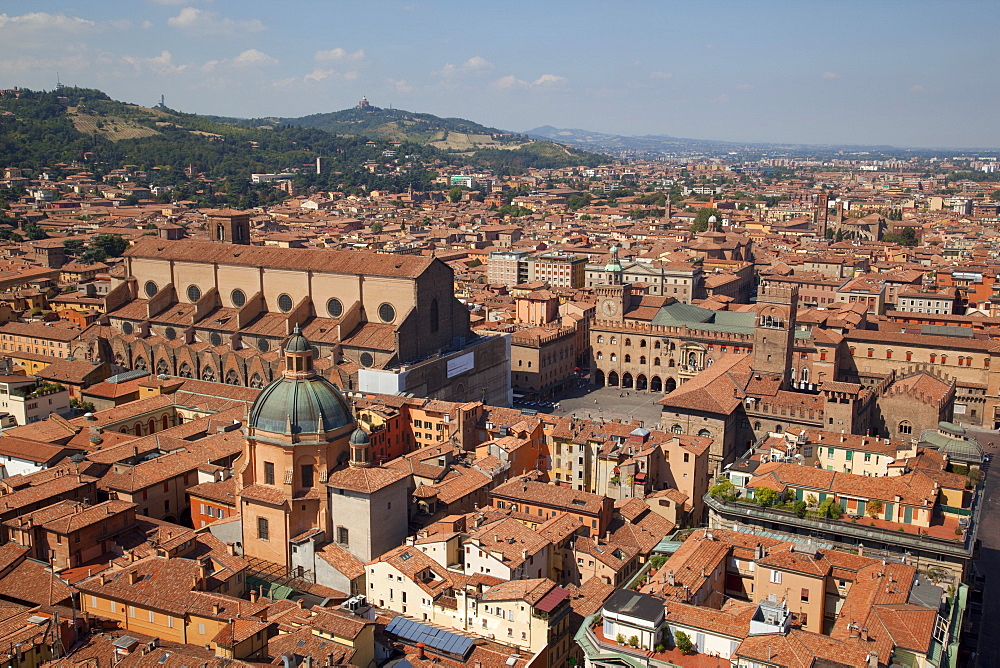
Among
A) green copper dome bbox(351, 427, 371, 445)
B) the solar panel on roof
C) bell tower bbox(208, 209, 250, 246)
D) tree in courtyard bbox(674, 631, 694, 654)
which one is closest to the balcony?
tree in courtyard bbox(674, 631, 694, 654)

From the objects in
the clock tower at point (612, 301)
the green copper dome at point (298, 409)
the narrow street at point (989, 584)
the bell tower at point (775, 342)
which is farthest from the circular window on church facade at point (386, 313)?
the narrow street at point (989, 584)

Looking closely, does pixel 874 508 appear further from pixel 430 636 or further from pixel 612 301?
pixel 612 301

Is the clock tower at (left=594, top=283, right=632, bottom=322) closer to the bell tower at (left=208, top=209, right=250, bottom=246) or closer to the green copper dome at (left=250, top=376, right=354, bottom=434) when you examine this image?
the bell tower at (left=208, top=209, right=250, bottom=246)

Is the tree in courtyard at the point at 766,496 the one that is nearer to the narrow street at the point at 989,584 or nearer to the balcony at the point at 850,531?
the balcony at the point at 850,531

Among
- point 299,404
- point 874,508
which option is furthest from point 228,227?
point 874,508

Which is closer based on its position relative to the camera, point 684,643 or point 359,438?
point 684,643
